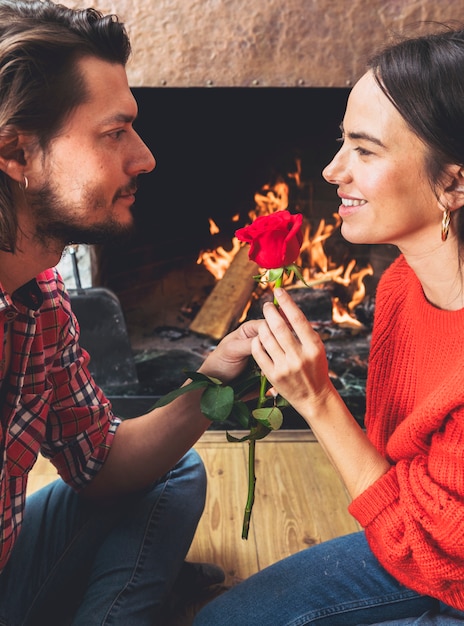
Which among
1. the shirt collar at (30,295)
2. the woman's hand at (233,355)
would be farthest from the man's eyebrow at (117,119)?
the woman's hand at (233,355)

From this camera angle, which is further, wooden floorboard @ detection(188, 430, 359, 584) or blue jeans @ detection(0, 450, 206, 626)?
wooden floorboard @ detection(188, 430, 359, 584)

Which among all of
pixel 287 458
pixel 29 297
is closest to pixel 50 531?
pixel 29 297

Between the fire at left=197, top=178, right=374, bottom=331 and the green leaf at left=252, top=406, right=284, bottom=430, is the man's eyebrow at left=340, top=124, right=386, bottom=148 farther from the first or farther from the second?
the fire at left=197, top=178, right=374, bottom=331

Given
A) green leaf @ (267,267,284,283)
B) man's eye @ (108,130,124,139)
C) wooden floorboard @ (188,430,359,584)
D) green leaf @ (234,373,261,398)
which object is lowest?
wooden floorboard @ (188,430,359,584)

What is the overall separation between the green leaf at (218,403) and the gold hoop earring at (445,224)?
1.36 feet

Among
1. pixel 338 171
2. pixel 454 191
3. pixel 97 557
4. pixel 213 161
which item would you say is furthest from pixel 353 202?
pixel 213 161

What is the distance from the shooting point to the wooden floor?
5.57 feet

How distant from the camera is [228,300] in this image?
259cm

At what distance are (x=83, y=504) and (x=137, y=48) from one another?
49.8 inches

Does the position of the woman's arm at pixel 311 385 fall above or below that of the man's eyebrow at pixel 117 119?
below

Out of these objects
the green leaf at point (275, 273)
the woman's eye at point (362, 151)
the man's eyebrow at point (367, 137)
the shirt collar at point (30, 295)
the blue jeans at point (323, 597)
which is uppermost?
the man's eyebrow at point (367, 137)

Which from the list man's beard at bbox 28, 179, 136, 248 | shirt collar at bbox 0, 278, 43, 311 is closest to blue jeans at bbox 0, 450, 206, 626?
shirt collar at bbox 0, 278, 43, 311

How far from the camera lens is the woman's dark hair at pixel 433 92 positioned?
104 centimetres

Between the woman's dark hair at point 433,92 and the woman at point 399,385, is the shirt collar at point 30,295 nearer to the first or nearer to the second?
the woman at point 399,385
